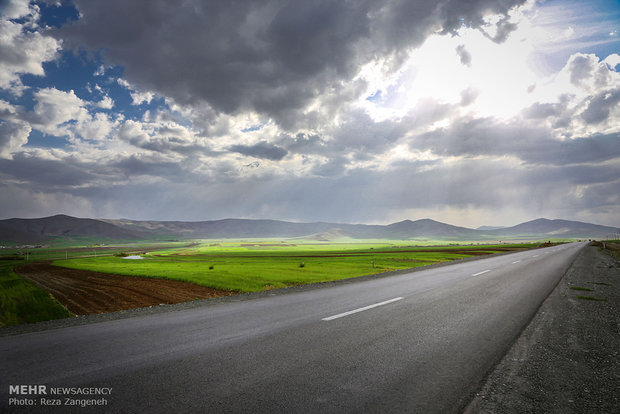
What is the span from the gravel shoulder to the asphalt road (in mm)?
276

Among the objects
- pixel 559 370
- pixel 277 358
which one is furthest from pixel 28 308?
pixel 559 370

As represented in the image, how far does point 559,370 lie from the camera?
4.67m

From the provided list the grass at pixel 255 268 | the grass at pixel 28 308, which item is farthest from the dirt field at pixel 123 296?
the grass at pixel 255 268

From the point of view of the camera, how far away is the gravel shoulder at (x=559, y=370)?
142 inches

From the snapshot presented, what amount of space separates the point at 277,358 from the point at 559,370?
4486 mm

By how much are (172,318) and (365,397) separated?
259 inches

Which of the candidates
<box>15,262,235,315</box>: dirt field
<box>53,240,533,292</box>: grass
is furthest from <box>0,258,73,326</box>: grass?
<box>53,240,533,292</box>: grass

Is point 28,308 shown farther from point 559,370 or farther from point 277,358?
point 559,370

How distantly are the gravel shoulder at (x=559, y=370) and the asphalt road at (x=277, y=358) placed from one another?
276mm

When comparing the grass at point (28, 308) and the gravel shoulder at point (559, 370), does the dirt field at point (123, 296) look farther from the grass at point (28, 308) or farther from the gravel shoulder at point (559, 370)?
the gravel shoulder at point (559, 370)

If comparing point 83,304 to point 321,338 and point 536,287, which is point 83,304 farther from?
point 536,287

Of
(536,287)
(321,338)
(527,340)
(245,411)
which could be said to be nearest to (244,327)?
(321,338)

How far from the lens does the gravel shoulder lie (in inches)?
142

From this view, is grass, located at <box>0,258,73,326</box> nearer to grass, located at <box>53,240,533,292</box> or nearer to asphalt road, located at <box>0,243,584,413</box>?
grass, located at <box>53,240,533,292</box>
